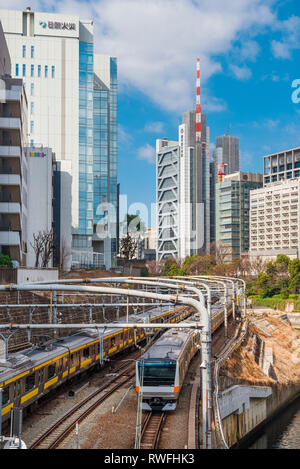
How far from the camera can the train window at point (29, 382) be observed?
20.1 metres

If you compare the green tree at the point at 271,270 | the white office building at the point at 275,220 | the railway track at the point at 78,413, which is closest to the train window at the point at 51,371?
the railway track at the point at 78,413

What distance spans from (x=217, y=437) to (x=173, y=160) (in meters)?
183

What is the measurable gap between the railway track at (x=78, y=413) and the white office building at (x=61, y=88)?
66189 millimetres

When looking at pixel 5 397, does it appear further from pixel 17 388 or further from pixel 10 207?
pixel 10 207

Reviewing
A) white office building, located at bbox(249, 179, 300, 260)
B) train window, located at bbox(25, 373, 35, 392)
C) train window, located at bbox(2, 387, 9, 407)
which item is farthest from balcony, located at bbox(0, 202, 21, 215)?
white office building, located at bbox(249, 179, 300, 260)

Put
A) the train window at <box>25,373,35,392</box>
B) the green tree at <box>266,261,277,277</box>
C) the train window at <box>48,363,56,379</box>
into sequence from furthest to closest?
1. the green tree at <box>266,261,277,277</box>
2. the train window at <box>48,363,56,379</box>
3. the train window at <box>25,373,35,392</box>

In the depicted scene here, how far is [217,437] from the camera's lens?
18.9 m

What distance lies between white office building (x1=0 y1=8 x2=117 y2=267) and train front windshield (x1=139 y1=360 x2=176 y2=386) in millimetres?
71697

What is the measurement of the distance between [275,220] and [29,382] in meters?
132

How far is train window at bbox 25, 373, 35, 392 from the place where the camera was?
2008cm

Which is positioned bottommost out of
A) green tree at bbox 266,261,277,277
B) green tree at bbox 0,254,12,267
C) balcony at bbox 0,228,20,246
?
green tree at bbox 266,261,277,277

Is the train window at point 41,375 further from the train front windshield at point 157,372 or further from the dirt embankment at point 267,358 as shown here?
the dirt embankment at point 267,358

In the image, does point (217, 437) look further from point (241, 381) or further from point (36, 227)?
point (36, 227)

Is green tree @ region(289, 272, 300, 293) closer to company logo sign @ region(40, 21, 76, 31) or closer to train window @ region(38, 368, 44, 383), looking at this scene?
company logo sign @ region(40, 21, 76, 31)
